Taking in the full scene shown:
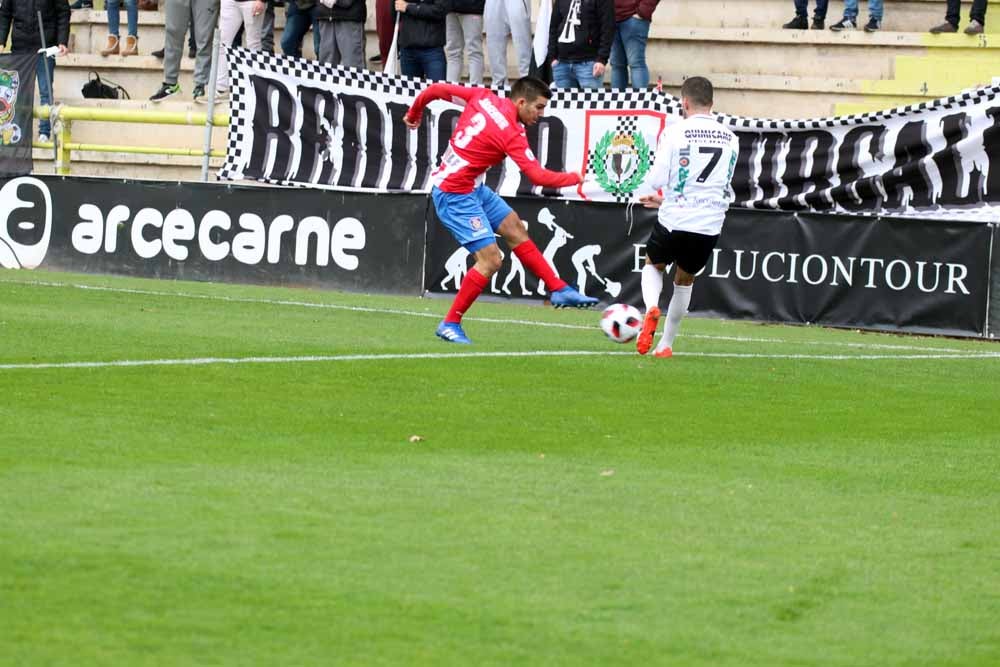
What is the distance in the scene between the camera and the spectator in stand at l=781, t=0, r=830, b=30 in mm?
21028

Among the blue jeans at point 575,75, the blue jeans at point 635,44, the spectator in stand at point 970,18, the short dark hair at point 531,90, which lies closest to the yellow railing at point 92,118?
the blue jeans at point 575,75

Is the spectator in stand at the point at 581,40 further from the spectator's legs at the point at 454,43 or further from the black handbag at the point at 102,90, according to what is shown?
the black handbag at the point at 102,90

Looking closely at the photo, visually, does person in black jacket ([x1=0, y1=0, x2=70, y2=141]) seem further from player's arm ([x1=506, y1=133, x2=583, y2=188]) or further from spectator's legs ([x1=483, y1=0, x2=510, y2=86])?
player's arm ([x1=506, y1=133, x2=583, y2=188])

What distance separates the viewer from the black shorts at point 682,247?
12.5m

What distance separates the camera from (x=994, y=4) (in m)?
21.5

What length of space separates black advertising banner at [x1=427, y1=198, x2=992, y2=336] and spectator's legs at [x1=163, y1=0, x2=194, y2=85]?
6.41 metres

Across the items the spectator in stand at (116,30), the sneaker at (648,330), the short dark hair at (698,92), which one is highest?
the short dark hair at (698,92)

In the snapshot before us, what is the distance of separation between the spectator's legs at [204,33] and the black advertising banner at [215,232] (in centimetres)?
362

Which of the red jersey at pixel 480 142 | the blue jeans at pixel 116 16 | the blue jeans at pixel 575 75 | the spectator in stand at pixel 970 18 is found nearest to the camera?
the red jersey at pixel 480 142

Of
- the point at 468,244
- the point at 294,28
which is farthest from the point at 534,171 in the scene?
the point at 294,28

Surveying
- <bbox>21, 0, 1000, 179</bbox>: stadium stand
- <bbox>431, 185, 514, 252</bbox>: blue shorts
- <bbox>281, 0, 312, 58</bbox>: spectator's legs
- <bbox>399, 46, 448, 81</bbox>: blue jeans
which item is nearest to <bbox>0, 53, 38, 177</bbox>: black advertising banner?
<bbox>21, 0, 1000, 179</bbox>: stadium stand

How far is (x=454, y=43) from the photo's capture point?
69.2 feet

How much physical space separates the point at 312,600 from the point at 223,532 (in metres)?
0.85

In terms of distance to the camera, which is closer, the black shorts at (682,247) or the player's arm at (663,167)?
the player's arm at (663,167)
